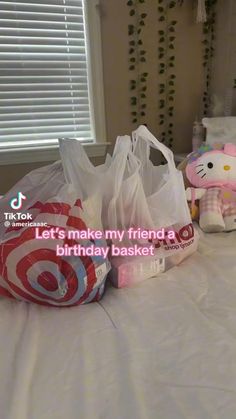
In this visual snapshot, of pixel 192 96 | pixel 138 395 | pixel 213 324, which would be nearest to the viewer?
pixel 138 395

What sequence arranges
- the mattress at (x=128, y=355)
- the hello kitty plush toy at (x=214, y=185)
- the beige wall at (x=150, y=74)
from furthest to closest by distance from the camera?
the beige wall at (x=150, y=74), the hello kitty plush toy at (x=214, y=185), the mattress at (x=128, y=355)

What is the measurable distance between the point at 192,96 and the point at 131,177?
1.50 meters

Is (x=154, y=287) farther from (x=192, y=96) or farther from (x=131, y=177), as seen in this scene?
(x=192, y=96)

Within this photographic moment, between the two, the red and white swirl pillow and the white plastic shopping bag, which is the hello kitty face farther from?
the red and white swirl pillow

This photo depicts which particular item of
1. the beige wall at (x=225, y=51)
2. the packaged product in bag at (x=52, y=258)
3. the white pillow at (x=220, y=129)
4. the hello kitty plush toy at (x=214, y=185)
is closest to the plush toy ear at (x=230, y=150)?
the hello kitty plush toy at (x=214, y=185)

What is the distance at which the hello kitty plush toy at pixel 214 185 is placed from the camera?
102cm

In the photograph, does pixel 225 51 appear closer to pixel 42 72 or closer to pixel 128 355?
pixel 42 72

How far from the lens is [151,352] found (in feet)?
1.64

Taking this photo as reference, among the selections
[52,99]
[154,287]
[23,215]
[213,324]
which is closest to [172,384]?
[213,324]

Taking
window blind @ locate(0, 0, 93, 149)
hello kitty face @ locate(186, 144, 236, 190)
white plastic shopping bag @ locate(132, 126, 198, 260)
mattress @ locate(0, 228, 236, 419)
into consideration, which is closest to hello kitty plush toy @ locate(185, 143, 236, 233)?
hello kitty face @ locate(186, 144, 236, 190)

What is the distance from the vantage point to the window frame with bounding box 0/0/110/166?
5.41ft

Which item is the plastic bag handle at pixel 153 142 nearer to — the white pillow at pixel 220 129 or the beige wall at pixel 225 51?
Result: the white pillow at pixel 220 129

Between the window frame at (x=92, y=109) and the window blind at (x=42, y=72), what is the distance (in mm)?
33

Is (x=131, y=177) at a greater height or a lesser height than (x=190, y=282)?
greater
